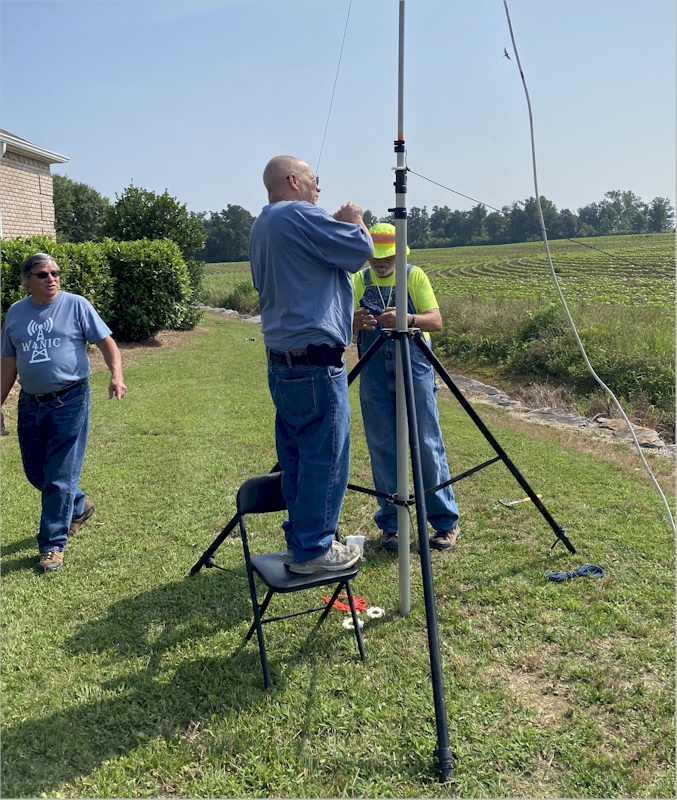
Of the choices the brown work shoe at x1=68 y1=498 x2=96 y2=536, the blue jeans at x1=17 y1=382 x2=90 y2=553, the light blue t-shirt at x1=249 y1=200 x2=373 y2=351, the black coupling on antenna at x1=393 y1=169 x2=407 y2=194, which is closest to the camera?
the light blue t-shirt at x1=249 y1=200 x2=373 y2=351

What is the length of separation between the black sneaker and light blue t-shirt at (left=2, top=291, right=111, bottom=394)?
2.42m

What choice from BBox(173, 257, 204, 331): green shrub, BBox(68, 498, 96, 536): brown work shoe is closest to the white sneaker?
BBox(68, 498, 96, 536): brown work shoe

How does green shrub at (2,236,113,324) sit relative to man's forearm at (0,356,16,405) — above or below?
above

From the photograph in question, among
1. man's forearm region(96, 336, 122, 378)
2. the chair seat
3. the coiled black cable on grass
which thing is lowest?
the coiled black cable on grass

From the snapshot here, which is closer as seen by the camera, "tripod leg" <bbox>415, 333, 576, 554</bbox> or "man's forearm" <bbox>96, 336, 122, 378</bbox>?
"tripod leg" <bbox>415, 333, 576, 554</bbox>

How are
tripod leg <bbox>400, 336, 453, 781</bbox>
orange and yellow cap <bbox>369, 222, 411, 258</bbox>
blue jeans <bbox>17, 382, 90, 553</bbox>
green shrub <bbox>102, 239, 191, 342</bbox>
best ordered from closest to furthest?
tripod leg <bbox>400, 336, 453, 781</bbox>, orange and yellow cap <bbox>369, 222, 411, 258</bbox>, blue jeans <bbox>17, 382, 90, 553</bbox>, green shrub <bbox>102, 239, 191, 342</bbox>

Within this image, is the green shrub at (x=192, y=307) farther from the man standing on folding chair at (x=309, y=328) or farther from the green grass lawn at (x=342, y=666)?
the man standing on folding chair at (x=309, y=328)

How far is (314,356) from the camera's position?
283cm

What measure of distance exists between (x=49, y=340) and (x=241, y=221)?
246 feet

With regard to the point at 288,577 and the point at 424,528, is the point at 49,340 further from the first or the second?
the point at 424,528

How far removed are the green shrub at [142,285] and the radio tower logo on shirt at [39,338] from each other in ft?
36.5

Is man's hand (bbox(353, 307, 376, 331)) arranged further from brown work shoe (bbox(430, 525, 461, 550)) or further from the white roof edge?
the white roof edge

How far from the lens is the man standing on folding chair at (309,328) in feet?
9.12

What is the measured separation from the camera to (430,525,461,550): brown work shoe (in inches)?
177
